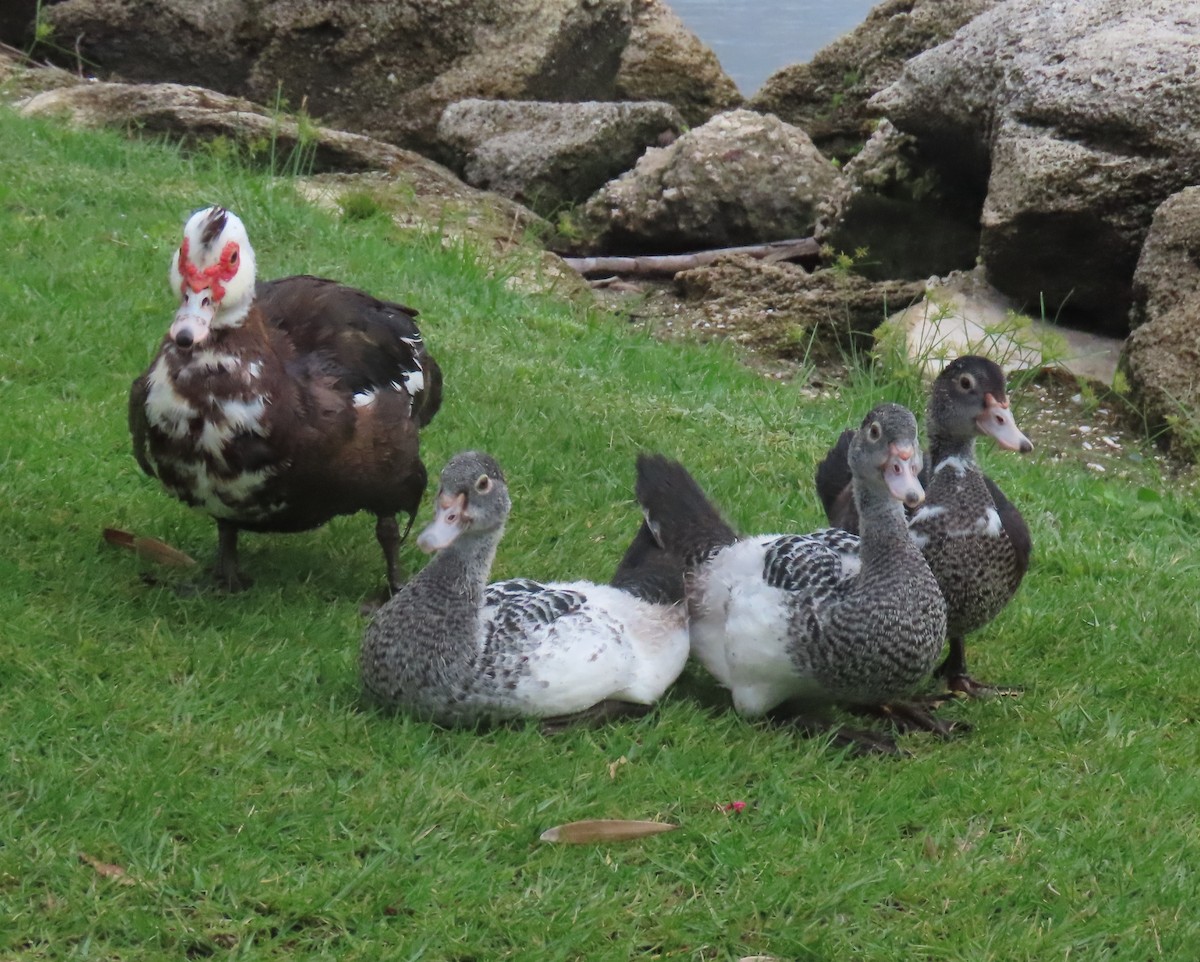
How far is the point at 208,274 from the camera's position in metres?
4.48

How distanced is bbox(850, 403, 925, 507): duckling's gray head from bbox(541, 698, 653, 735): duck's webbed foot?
884mm

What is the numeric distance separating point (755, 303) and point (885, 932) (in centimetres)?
628

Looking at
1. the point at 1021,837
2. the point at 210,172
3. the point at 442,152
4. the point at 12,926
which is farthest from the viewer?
the point at 442,152

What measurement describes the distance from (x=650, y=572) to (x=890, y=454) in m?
0.79

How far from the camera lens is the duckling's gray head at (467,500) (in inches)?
161

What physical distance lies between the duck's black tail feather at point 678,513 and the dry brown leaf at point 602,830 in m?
1.17

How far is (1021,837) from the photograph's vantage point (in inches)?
151

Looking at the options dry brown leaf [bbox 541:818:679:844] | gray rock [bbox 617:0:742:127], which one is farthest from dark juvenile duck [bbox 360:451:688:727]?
gray rock [bbox 617:0:742:127]

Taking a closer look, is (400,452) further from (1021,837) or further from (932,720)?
(1021,837)

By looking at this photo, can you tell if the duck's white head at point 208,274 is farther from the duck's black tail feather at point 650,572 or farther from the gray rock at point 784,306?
the gray rock at point 784,306

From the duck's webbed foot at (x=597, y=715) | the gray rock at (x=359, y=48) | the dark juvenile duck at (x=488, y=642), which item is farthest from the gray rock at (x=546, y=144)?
the duck's webbed foot at (x=597, y=715)

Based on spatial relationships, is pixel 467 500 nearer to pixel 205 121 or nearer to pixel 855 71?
pixel 205 121

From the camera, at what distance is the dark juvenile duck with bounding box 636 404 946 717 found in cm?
418

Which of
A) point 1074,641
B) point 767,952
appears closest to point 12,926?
point 767,952
